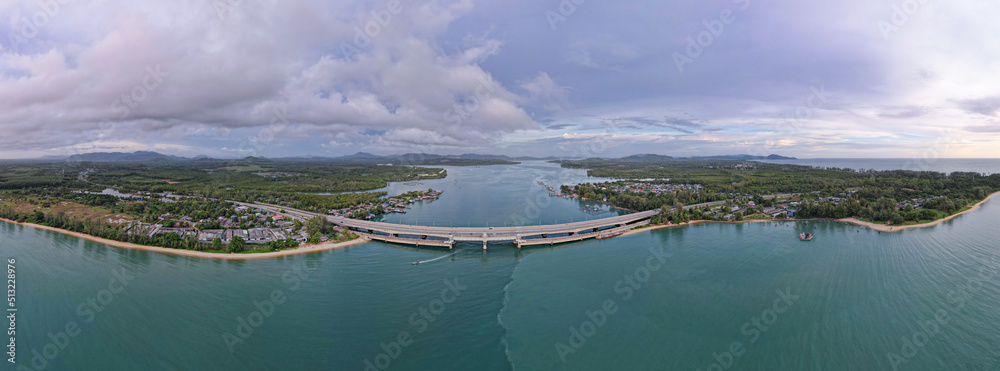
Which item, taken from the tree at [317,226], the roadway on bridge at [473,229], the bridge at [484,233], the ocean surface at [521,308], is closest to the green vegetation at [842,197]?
the ocean surface at [521,308]

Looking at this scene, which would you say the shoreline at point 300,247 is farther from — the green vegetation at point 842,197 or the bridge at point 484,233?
the bridge at point 484,233

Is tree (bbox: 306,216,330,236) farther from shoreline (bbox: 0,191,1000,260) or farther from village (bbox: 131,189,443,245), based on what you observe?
shoreline (bbox: 0,191,1000,260)

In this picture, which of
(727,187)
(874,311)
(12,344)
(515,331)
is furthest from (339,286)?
(727,187)

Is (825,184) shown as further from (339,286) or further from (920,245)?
(339,286)

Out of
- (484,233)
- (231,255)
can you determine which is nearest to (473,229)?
(484,233)

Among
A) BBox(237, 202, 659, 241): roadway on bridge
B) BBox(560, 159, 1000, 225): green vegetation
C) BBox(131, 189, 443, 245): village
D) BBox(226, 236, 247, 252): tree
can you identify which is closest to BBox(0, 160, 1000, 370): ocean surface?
BBox(226, 236, 247, 252): tree

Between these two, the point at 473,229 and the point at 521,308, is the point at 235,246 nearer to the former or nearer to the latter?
the point at 473,229

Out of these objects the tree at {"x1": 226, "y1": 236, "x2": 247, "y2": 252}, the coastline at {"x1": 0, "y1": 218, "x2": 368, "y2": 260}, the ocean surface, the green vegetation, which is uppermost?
the green vegetation

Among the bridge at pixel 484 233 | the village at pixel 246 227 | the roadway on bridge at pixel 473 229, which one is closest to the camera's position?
the village at pixel 246 227
